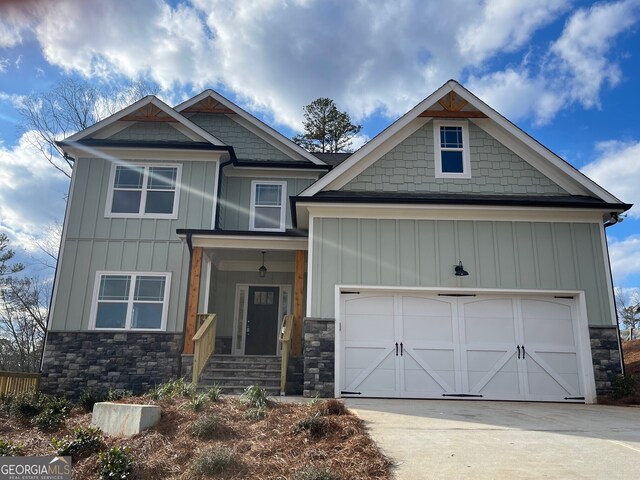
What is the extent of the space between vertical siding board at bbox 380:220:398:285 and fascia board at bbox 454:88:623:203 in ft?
11.6

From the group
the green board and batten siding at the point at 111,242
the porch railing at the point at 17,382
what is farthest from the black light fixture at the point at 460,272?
the porch railing at the point at 17,382

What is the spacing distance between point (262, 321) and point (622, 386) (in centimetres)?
863

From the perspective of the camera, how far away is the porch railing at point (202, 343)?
9664 millimetres

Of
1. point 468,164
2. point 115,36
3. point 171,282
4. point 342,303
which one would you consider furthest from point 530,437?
point 171,282

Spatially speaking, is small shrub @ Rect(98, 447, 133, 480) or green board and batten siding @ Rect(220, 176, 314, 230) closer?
small shrub @ Rect(98, 447, 133, 480)

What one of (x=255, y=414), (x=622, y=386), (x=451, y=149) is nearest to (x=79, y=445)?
(x=255, y=414)

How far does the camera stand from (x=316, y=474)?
12.6 ft

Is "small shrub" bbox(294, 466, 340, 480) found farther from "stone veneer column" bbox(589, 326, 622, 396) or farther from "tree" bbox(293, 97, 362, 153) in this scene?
"tree" bbox(293, 97, 362, 153)

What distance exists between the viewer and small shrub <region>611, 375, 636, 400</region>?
365 inches

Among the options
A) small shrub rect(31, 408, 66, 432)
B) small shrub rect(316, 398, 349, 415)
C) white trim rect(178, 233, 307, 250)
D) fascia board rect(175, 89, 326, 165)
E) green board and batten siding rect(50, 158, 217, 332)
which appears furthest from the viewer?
fascia board rect(175, 89, 326, 165)

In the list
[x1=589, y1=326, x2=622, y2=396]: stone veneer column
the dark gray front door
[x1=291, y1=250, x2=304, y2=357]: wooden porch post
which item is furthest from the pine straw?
the dark gray front door

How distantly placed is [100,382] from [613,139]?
16522 mm

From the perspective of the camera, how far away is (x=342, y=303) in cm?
977

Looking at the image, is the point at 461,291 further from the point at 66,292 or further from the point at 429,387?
the point at 66,292
